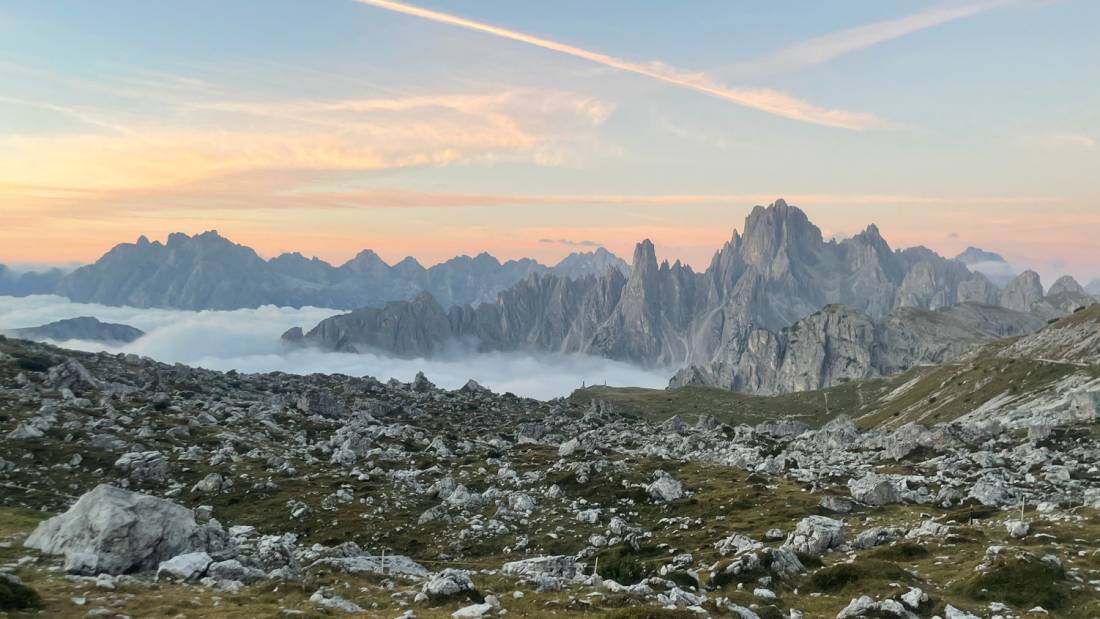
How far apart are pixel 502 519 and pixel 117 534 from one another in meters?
44.0

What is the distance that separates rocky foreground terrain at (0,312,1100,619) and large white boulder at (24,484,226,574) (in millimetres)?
140

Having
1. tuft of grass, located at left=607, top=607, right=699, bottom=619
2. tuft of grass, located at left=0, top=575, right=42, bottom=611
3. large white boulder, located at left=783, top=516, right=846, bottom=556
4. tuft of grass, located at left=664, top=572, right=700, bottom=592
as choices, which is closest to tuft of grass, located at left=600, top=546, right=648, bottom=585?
tuft of grass, located at left=664, top=572, right=700, bottom=592

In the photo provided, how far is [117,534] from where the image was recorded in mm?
35344

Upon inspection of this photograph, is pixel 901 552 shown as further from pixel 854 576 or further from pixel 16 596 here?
pixel 16 596

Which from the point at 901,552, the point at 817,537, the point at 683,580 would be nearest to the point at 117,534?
the point at 683,580

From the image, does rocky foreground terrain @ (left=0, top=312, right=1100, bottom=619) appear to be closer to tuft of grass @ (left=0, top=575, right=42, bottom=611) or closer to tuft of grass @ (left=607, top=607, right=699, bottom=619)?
tuft of grass @ (left=0, top=575, right=42, bottom=611)

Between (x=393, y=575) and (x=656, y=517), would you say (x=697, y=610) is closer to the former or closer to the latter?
(x=393, y=575)

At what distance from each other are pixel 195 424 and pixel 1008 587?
11420 cm

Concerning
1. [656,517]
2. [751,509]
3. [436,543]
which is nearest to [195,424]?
[436,543]

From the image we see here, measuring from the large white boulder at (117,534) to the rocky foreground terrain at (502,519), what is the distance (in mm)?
140

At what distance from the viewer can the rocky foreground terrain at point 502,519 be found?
3262 cm

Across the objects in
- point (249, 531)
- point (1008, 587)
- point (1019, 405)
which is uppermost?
point (1008, 587)

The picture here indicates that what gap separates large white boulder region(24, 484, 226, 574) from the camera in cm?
3425

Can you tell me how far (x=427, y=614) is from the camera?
94.3 feet
